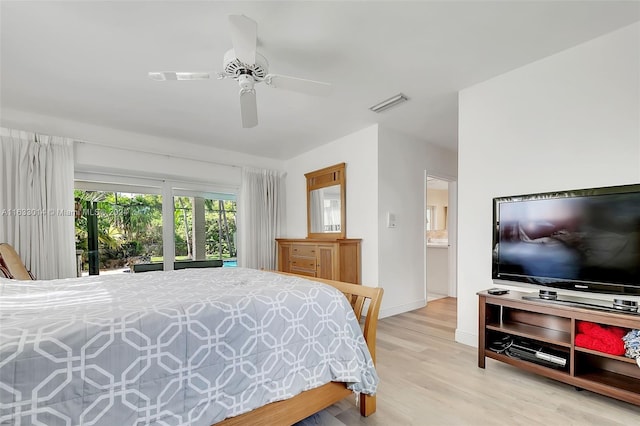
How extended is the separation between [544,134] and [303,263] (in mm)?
3139

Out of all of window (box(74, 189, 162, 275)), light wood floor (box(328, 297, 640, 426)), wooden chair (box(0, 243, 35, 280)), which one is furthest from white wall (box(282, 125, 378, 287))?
wooden chair (box(0, 243, 35, 280))

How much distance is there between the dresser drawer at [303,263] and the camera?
4.05m

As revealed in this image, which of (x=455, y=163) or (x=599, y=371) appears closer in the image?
(x=599, y=371)

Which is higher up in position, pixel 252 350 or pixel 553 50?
pixel 553 50

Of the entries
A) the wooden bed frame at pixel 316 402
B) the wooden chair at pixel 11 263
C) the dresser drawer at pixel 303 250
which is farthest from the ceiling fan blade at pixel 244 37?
the wooden chair at pixel 11 263

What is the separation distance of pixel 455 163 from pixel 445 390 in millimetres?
3832

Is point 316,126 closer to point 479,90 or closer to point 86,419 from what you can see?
point 479,90

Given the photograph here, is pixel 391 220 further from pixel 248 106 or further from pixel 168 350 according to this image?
pixel 168 350

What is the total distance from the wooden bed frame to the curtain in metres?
3.05

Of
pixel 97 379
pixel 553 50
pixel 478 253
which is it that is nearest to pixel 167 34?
pixel 97 379

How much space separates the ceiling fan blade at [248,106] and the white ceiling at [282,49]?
40cm

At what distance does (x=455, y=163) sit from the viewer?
16.0 ft

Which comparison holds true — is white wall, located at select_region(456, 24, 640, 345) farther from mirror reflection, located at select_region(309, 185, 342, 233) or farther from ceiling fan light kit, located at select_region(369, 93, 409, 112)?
mirror reflection, located at select_region(309, 185, 342, 233)

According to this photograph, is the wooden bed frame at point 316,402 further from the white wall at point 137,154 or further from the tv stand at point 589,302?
the white wall at point 137,154
